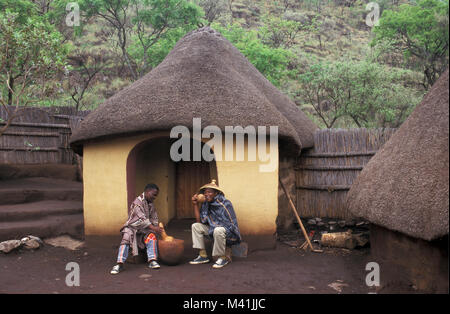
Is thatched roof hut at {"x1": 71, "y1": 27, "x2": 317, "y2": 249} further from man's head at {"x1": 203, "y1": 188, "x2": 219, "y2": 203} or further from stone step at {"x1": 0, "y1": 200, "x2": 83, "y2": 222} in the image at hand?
stone step at {"x1": 0, "y1": 200, "x2": 83, "y2": 222}

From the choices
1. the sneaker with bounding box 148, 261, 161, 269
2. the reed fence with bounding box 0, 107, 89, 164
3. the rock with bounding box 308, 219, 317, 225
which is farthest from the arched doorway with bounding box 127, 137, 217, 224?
the reed fence with bounding box 0, 107, 89, 164

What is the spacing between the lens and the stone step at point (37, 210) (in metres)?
6.67

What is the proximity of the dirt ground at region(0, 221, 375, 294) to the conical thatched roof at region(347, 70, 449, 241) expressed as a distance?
0.96 m

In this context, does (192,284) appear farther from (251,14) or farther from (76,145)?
(251,14)

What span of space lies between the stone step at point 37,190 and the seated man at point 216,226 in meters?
4.48

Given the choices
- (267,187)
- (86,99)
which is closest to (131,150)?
(267,187)

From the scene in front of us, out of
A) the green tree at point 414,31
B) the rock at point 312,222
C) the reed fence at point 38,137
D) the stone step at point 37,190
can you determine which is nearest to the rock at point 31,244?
the stone step at point 37,190

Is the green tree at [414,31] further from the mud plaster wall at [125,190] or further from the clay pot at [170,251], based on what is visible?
the clay pot at [170,251]

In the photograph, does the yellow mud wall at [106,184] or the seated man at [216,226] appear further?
the yellow mud wall at [106,184]

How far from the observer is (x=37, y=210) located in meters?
6.92

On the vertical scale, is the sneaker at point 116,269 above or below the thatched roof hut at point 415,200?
below

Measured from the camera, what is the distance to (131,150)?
5824mm

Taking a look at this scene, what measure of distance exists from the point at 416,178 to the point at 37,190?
25.1ft

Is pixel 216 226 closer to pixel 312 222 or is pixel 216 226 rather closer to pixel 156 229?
pixel 156 229
